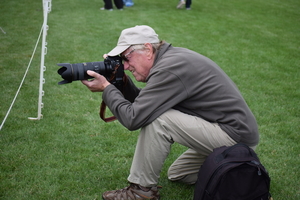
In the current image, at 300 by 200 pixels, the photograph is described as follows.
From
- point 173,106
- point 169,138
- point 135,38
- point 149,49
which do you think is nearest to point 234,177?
point 169,138

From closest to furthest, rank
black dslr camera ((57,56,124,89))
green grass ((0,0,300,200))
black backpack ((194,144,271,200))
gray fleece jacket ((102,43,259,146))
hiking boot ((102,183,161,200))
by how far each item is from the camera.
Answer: black backpack ((194,144,271,200)) < gray fleece jacket ((102,43,259,146)) < black dslr camera ((57,56,124,89)) < hiking boot ((102,183,161,200)) < green grass ((0,0,300,200))

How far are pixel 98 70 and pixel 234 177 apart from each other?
47.3 inches

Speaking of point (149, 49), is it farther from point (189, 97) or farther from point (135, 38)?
point (189, 97)

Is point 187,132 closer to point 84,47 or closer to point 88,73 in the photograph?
point 88,73

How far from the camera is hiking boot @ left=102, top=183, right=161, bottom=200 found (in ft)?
8.63

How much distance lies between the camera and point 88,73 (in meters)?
2.53

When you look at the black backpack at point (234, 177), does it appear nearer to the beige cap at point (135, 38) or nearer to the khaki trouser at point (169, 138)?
the khaki trouser at point (169, 138)

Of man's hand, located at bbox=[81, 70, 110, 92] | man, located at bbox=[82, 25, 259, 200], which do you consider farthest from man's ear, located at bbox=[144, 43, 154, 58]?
man's hand, located at bbox=[81, 70, 110, 92]

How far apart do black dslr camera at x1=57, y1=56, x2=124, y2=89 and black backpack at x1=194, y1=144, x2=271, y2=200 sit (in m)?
0.92

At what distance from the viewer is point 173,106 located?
2.48m

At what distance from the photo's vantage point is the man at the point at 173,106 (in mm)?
2377

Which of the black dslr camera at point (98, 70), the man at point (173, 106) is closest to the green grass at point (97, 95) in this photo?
the man at point (173, 106)

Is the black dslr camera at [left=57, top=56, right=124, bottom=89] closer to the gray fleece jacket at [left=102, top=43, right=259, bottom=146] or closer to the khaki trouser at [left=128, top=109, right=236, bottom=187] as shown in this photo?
the gray fleece jacket at [left=102, top=43, right=259, bottom=146]

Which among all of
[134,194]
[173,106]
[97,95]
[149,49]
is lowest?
[97,95]
